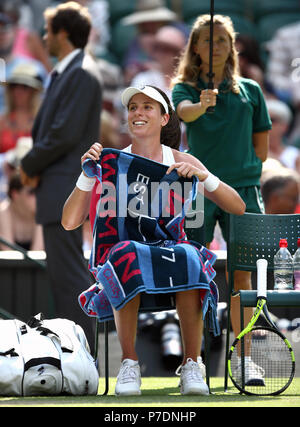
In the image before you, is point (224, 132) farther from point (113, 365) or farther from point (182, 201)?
point (113, 365)

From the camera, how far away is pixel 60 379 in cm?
428

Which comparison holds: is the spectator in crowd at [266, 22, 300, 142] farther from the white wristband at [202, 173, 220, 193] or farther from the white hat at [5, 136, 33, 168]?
the white wristband at [202, 173, 220, 193]

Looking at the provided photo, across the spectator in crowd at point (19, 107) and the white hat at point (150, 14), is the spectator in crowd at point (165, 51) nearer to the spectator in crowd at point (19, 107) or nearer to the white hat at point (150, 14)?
the white hat at point (150, 14)

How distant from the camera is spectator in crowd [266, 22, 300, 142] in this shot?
9445mm

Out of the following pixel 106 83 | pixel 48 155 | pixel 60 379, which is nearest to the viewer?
pixel 60 379

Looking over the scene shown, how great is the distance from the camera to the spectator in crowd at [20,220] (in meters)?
7.94

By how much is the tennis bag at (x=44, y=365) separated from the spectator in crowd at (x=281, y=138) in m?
4.87

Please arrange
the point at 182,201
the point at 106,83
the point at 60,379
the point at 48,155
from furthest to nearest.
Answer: the point at 106,83 → the point at 48,155 → the point at 182,201 → the point at 60,379

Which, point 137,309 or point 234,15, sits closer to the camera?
point 137,309

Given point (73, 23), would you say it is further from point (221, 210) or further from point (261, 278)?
point (261, 278)

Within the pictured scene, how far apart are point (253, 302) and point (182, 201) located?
0.55 m

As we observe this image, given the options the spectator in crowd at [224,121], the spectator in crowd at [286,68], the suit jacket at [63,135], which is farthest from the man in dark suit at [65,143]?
the spectator in crowd at [286,68]
